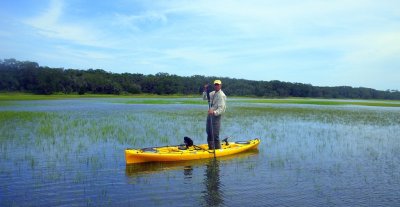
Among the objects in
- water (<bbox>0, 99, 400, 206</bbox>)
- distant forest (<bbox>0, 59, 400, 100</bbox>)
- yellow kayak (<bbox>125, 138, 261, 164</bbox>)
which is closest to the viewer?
water (<bbox>0, 99, 400, 206</bbox>)

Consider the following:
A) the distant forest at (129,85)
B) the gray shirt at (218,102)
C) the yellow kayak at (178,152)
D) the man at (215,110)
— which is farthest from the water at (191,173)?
the distant forest at (129,85)

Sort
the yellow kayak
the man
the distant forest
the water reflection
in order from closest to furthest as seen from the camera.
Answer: the water reflection → the yellow kayak → the man → the distant forest

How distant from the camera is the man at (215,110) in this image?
1547 centimetres

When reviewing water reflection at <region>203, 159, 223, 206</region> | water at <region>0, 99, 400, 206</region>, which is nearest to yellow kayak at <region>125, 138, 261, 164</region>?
water at <region>0, 99, 400, 206</region>

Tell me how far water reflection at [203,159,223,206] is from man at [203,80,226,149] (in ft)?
5.08

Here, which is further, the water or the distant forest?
the distant forest

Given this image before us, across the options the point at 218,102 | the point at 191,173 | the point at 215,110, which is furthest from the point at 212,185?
the point at 218,102

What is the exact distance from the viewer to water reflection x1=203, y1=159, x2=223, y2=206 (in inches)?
382

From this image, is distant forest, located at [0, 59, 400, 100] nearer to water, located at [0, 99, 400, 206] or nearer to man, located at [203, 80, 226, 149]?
water, located at [0, 99, 400, 206]

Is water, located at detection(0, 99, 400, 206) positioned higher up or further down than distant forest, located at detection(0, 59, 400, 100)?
further down

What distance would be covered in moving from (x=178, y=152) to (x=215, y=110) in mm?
2331

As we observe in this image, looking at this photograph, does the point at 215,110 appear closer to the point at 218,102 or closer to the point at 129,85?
the point at 218,102

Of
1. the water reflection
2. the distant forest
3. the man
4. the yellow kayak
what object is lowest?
the water reflection

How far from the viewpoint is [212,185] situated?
11219mm
